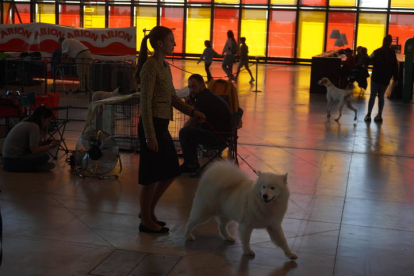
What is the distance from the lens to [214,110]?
24.1ft

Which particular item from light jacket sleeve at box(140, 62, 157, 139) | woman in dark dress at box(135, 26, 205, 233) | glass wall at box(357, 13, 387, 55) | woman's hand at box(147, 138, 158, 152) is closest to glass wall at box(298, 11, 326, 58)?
glass wall at box(357, 13, 387, 55)

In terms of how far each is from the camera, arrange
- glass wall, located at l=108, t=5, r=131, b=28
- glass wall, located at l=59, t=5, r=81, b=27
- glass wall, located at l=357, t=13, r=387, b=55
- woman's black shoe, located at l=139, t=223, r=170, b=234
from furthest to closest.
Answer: glass wall, located at l=59, t=5, r=81, b=27
glass wall, located at l=108, t=5, r=131, b=28
glass wall, located at l=357, t=13, r=387, b=55
woman's black shoe, located at l=139, t=223, r=170, b=234

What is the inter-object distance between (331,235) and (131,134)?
14.5 feet

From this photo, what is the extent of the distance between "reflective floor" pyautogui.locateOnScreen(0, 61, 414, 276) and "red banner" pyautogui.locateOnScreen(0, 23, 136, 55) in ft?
27.2

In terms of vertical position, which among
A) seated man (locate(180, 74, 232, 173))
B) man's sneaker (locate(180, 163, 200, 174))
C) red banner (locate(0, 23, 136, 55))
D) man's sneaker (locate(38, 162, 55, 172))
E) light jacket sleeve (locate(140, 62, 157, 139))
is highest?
red banner (locate(0, 23, 136, 55))

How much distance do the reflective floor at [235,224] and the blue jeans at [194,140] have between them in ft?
1.31

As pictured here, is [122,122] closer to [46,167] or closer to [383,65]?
[46,167]

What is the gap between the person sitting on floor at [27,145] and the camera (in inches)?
282

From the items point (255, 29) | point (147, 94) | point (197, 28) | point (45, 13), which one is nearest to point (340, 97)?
point (147, 94)

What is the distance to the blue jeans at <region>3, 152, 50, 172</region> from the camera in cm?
720

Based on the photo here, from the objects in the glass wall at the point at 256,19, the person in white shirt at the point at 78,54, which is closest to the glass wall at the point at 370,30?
the glass wall at the point at 256,19

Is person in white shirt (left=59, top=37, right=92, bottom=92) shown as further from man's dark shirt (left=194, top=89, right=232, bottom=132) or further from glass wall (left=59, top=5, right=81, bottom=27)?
glass wall (left=59, top=5, right=81, bottom=27)

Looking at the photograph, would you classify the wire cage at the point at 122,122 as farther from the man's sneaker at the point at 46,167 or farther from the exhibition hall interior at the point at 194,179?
the man's sneaker at the point at 46,167

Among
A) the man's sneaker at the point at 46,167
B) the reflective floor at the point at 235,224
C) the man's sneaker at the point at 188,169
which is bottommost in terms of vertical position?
the reflective floor at the point at 235,224
